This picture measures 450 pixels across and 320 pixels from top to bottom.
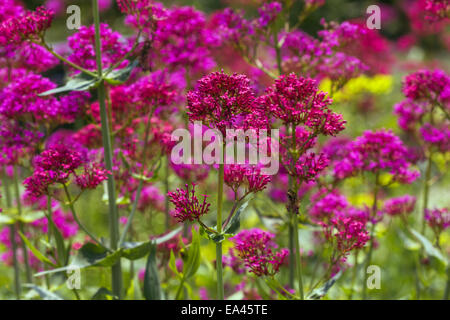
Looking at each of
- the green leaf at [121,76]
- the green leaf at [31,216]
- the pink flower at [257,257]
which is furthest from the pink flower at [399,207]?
the green leaf at [31,216]

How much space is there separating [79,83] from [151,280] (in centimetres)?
126

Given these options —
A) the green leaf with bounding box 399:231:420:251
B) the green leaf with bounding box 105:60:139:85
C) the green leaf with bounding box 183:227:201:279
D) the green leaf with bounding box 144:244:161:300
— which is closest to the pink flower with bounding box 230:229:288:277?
the green leaf with bounding box 183:227:201:279

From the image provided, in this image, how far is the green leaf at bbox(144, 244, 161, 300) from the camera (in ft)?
10.2

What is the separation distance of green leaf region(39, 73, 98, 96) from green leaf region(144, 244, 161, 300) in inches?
41.7

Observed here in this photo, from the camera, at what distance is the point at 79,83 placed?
296 centimetres

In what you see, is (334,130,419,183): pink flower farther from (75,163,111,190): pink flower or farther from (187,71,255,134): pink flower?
(75,163,111,190): pink flower

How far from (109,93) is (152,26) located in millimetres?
610

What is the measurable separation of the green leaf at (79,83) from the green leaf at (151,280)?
1.06 meters

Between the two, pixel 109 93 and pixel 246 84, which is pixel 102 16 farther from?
pixel 246 84

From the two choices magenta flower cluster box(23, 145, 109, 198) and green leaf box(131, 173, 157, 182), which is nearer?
magenta flower cluster box(23, 145, 109, 198)

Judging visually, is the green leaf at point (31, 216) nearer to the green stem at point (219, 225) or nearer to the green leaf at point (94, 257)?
the green leaf at point (94, 257)

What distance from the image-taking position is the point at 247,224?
548cm

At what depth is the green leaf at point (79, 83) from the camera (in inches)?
110
